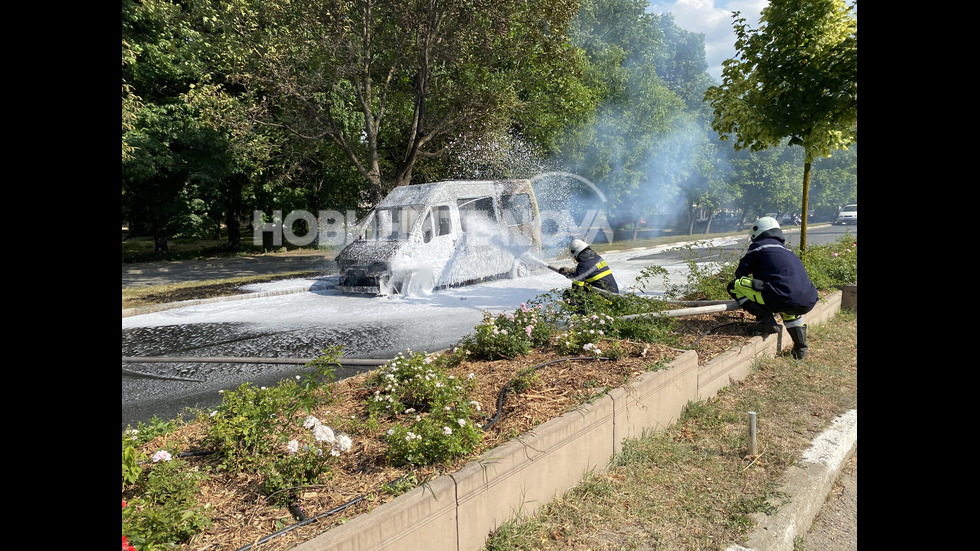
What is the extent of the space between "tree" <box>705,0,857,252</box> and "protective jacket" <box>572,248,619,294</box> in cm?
415

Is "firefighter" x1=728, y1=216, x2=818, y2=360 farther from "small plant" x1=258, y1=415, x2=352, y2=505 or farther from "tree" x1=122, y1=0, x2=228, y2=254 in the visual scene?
"tree" x1=122, y1=0, x2=228, y2=254

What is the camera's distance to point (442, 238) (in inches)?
499

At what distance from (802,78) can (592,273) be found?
4.91 metres

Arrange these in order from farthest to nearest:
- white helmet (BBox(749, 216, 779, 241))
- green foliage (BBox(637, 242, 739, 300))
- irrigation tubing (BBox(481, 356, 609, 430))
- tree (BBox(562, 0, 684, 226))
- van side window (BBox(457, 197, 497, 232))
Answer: tree (BBox(562, 0, 684, 226)) < van side window (BBox(457, 197, 497, 232)) < green foliage (BBox(637, 242, 739, 300)) < white helmet (BBox(749, 216, 779, 241)) < irrigation tubing (BBox(481, 356, 609, 430))

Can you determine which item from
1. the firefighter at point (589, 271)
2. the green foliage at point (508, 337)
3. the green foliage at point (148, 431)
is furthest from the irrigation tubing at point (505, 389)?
the firefighter at point (589, 271)

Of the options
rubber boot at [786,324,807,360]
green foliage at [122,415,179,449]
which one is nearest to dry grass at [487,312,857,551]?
rubber boot at [786,324,807,360]

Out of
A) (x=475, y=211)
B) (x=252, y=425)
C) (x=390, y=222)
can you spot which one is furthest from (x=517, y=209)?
(x=252, y=425)

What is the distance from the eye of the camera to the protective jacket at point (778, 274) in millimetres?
5922

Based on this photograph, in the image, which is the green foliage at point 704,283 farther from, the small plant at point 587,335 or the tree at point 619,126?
the tree at point 619,126

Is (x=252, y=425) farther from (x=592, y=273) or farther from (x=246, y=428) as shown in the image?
(x=592, y=273)

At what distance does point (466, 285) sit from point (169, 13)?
11.7 m

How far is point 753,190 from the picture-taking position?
159ft

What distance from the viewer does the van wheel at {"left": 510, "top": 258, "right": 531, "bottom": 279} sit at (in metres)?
14.5
